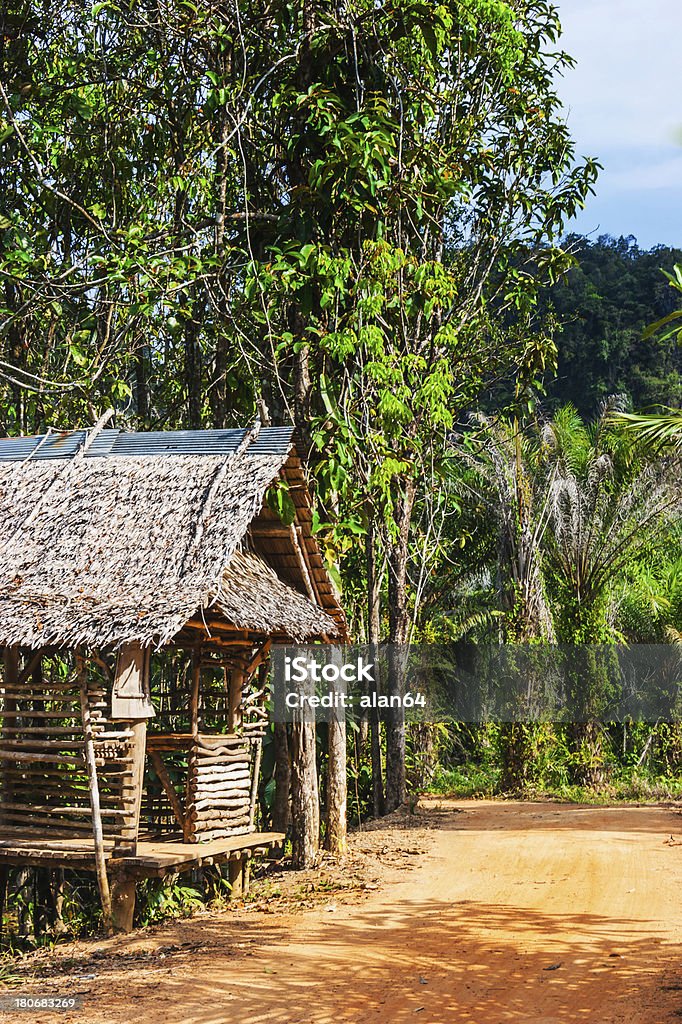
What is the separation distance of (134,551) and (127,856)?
7.99 ft

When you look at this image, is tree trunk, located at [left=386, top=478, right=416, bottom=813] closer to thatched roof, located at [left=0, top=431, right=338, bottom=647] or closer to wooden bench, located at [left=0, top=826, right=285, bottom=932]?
thatched roof, located at [left=0, top=431, right=338, bottom=647]

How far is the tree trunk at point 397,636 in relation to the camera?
13828 millimetres

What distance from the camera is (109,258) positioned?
9.68m

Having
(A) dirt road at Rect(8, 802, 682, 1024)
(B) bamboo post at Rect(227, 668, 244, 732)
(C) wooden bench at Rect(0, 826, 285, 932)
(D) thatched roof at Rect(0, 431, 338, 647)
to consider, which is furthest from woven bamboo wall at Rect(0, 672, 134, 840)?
(B) bamboo post at Rect(227, 668, 244, 732)

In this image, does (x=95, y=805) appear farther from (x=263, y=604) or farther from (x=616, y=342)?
(x=616, y=342)

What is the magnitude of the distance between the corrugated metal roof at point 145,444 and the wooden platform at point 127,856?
342 cm

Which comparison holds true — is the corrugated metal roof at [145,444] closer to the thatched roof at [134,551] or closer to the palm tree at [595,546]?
the thatched roof at [134,551]

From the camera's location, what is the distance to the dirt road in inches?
239

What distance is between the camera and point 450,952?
7.27m

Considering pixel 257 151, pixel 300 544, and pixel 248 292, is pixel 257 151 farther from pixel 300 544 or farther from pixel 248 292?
pixel 300 544

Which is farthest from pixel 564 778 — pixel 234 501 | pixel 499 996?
pixel 499 996

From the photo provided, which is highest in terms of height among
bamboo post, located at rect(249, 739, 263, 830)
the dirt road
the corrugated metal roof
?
the corrugated metal roof

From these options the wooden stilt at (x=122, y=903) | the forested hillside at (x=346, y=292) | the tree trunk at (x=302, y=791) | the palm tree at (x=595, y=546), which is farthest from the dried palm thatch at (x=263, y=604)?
the palm tree at (x=595, y=546)

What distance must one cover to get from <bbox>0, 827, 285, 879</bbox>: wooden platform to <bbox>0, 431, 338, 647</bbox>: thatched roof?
1758 mm
